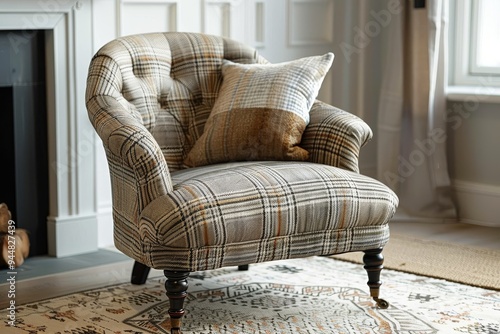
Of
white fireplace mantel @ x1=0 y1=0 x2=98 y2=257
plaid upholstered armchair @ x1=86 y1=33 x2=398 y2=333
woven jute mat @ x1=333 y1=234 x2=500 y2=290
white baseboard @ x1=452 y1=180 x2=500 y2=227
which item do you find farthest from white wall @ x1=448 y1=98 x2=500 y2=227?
white fireplace mantel @ x1=0 y1=0 x2=98 y2=257

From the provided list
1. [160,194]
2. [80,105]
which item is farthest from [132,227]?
[80,105]

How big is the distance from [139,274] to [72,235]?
619mm

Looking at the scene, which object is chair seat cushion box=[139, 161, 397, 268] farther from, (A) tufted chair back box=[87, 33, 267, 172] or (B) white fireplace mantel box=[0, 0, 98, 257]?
(B) white fireplace mantel box=[0, 0, 98, 257]

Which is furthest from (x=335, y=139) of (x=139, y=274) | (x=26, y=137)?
(x=26, y=137)

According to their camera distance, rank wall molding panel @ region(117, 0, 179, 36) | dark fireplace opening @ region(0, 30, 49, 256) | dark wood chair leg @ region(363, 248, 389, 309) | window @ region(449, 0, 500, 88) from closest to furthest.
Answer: dark wood chair leg @ region(363, 248, 389, 309)
dark fireplace opening @ region(0, 30, 49, 256)
wall molding panel @ region(117, 0, 179, 36)
window @ region(449, 0, 500, 88)

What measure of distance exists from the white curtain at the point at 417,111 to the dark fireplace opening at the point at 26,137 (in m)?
1.77

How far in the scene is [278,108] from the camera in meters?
2.92

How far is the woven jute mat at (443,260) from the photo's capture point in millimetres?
3209

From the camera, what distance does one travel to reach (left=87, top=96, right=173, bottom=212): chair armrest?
248 centimetres

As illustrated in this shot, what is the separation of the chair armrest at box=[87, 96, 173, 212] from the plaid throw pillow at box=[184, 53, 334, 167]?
42cm

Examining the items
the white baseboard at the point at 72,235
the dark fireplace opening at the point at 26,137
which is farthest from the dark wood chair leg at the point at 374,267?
the dark fireplace opening at the point at 26,137

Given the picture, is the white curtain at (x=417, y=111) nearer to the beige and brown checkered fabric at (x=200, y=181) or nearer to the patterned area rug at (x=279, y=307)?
the patterned area rug at (x=279, y=307)

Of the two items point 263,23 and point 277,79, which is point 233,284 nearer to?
point 277,79

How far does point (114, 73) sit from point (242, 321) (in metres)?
0.92
